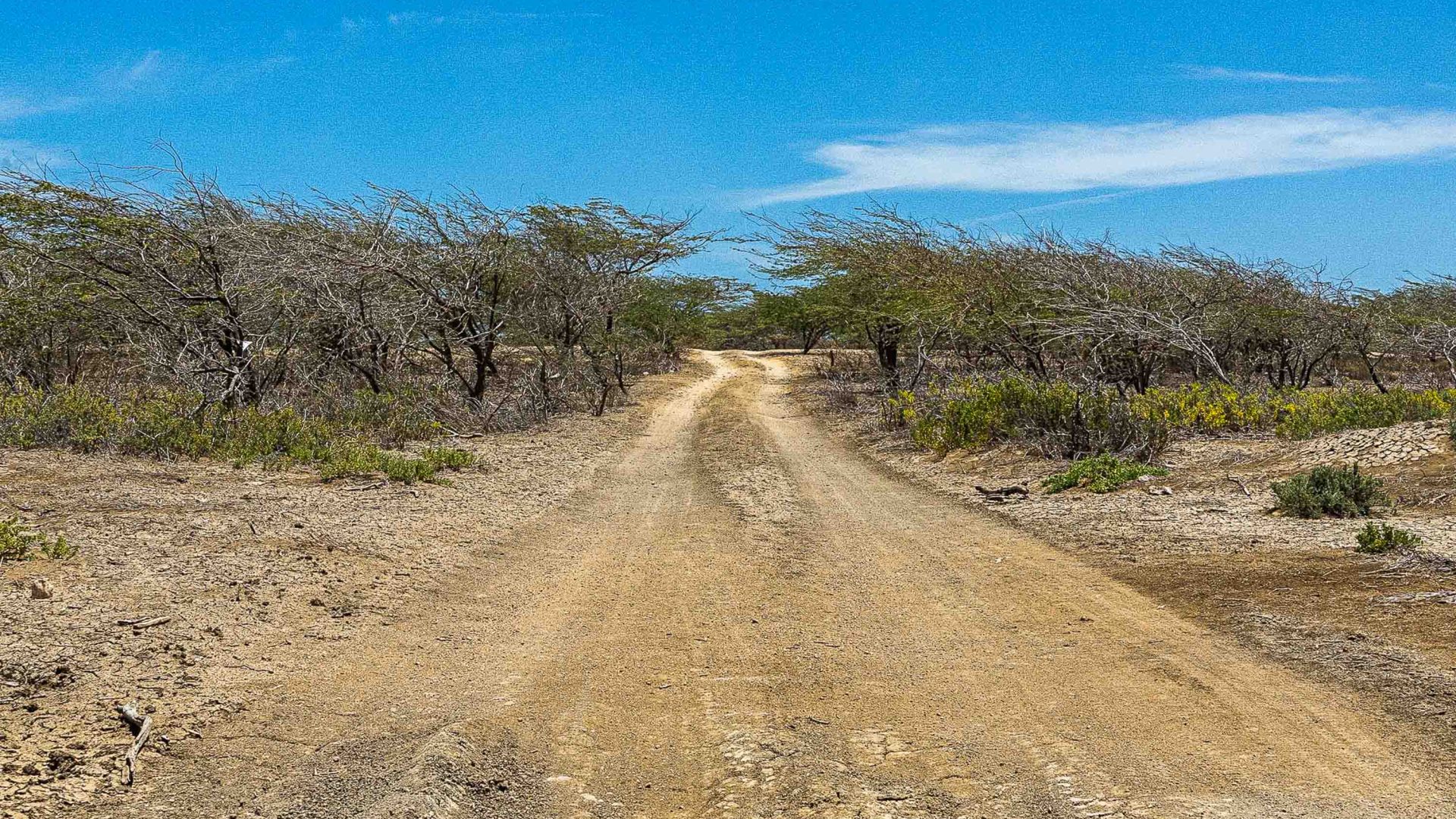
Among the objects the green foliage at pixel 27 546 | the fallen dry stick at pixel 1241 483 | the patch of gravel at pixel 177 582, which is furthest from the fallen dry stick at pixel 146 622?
the fallen dry stick at pixel 1241 483

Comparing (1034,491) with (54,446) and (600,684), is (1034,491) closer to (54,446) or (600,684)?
(600,684)

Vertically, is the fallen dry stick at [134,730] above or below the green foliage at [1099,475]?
below

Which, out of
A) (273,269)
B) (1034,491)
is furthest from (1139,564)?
(273,269)

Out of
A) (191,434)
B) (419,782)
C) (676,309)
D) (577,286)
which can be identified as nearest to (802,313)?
(676,309)

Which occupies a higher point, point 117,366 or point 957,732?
point 117,366

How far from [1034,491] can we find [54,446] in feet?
36.4

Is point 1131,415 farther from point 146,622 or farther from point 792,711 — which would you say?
point 146,622

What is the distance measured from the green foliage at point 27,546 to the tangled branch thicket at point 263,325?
5.25 metres

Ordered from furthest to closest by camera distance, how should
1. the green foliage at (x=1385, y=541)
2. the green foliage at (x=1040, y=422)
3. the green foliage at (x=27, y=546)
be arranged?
1. the green foliage at (x=1040, y=422)
2. the green foliage at (x=1385, y=541)
3. the green foliage at (x=27, y=546)

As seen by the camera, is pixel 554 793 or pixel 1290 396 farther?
pixel 1290 396

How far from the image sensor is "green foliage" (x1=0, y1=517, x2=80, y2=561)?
6.37 metres

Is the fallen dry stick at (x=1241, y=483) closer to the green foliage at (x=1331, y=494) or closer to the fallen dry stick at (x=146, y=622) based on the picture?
the green foliage at (x=1331, y=494)

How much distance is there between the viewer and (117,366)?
2016cm

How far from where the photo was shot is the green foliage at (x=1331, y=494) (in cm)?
845
